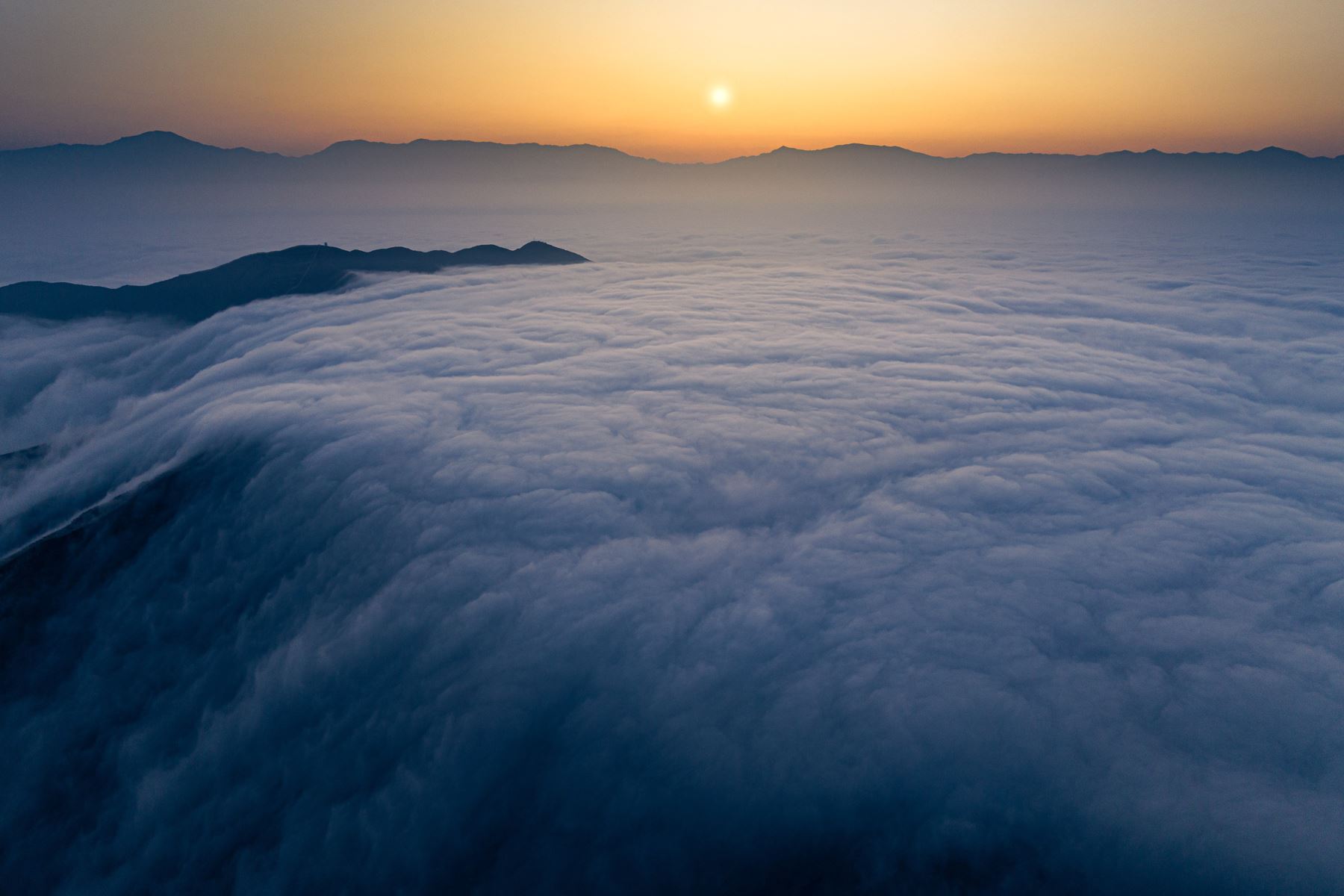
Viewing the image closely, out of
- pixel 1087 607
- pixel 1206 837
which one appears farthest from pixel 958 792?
pixel 1087 607

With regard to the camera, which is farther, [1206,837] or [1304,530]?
[1304,530]

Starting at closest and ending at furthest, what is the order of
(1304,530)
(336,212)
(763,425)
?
(1304,530)
(763,425)
(336,212)

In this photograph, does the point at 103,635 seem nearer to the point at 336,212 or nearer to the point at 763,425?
the point at 763,425

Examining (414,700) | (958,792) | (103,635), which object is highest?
(958,792)

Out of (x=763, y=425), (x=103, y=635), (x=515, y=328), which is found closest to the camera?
(x=103, y=635)

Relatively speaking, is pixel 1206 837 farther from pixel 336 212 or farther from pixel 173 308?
pixel 336 212

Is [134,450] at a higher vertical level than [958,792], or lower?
lower
